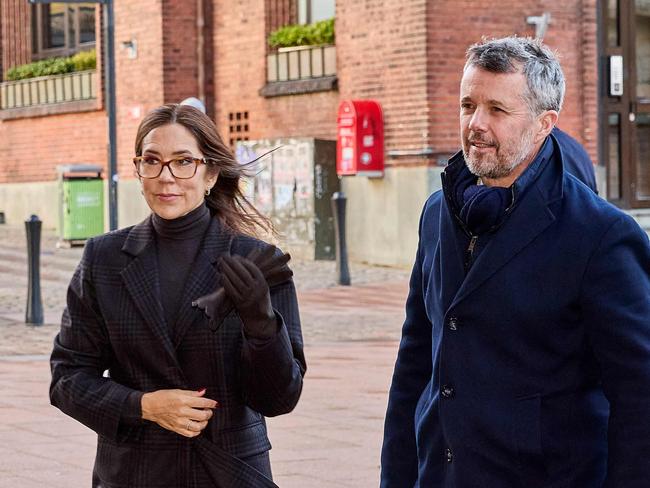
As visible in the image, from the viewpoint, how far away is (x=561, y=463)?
3029 millimetres

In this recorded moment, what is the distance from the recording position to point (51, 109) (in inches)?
1072

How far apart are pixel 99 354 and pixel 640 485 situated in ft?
4.37

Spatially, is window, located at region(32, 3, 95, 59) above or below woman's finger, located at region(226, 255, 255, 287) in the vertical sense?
above

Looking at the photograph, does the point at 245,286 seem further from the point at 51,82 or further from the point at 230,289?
the point at 51,82

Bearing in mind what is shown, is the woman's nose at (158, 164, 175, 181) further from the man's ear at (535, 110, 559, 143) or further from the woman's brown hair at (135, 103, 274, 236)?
the man's ear at (535, 110, 559, 143)

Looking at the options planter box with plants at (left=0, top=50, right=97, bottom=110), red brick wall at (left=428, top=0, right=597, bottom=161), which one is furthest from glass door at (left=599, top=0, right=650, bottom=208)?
planter box with plants at (left=0, top=50, right=97, bottom=110)

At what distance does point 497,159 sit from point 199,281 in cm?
81

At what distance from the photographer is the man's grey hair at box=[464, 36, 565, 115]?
3047 millimetres

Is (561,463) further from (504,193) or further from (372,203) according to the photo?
(372,203)

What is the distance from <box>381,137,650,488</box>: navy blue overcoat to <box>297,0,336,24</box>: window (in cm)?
1889

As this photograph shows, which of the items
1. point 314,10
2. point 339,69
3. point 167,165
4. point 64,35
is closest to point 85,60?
point 64,35

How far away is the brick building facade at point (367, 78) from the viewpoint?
19.1 metres

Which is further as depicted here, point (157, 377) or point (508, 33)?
point (508, 33)

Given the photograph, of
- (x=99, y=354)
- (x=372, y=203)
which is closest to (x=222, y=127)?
(x=372, y=203)
